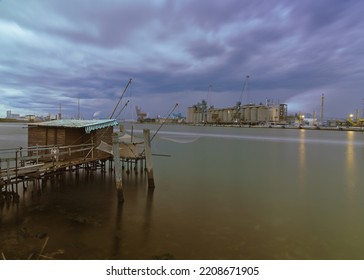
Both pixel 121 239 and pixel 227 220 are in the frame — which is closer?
pixel 121 239

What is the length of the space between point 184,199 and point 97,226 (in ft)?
22.8

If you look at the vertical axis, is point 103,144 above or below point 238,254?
above

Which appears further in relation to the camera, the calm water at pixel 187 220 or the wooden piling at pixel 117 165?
the wooden piling at pixel 117 165

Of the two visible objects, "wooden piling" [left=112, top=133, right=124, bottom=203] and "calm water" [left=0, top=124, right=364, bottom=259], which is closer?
"calm water" [left=0, top=124, right=364, bottom=259]

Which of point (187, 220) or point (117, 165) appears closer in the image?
point (187, 220)

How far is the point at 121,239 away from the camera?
11594 mm

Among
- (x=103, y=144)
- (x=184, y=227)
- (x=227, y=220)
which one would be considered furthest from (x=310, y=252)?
(x=103, y=144)

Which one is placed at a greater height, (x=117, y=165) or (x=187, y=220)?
(x=117, y=165)

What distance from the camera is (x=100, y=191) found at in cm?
1953

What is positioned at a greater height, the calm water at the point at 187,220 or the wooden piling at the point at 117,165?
the wooden piling at the point at 117,165

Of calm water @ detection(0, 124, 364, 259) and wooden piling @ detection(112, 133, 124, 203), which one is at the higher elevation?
wooden piling @ detection(112, 133, 124, 203)

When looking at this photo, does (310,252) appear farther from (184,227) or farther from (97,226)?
(97,226)
